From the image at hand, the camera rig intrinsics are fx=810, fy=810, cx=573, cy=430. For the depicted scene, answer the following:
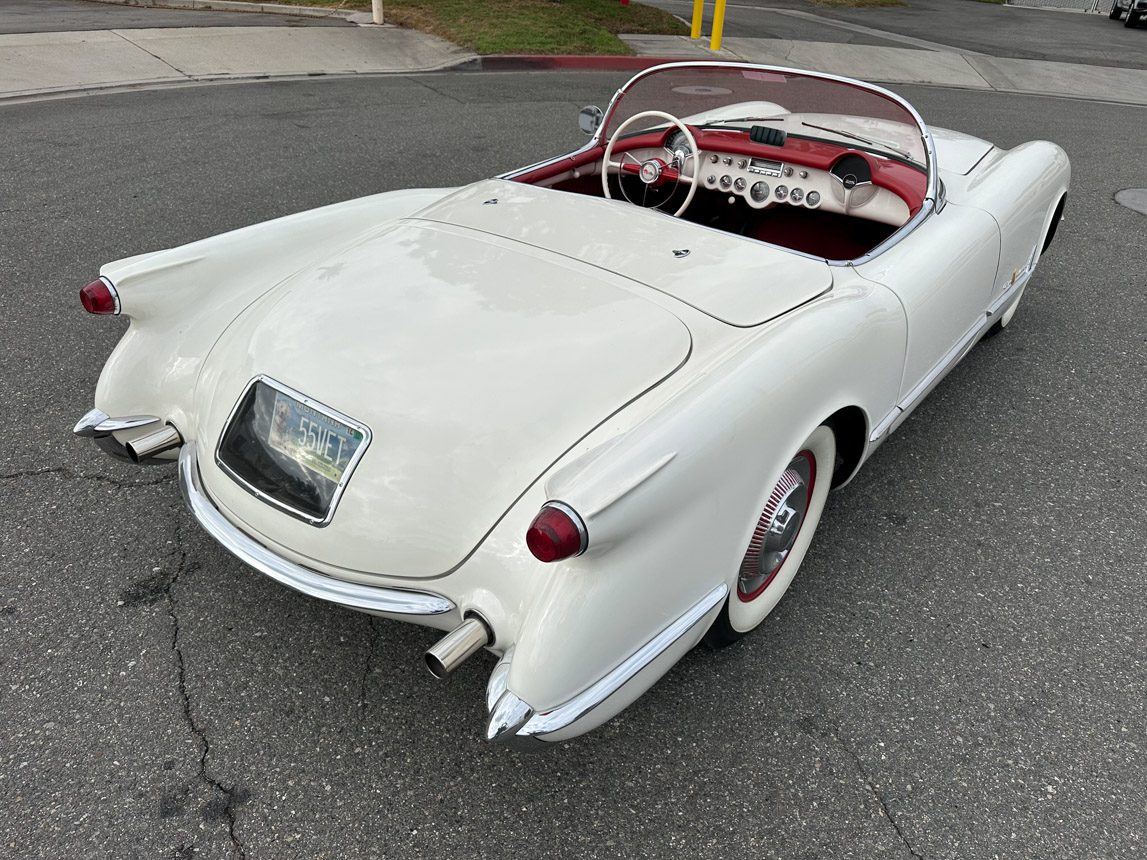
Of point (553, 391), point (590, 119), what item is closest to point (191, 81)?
point (590, 119)

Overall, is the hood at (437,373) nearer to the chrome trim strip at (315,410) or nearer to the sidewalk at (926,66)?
the chrome trim strip at (315,410)

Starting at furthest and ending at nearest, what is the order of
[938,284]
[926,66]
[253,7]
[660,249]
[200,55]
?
[253,7] < [926,66] < [200,55] < [938,284] < [660,249]

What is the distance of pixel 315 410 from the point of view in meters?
1.93

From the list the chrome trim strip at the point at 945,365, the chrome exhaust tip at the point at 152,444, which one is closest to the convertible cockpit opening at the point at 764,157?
the chrome trim strip at the point at 945,365

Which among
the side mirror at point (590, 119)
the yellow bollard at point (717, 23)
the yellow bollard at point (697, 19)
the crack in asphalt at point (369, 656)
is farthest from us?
the yellow bollard at point (697, 19)

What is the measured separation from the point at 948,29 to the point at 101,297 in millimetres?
16655

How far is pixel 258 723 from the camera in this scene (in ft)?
6.73

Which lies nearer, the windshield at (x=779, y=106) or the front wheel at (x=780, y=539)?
the front wheel at (x=780, y=539)

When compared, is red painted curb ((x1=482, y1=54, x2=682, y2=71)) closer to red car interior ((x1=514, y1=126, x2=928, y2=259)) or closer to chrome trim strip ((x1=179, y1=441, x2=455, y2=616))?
red car interior ((x1=514, y1=126, x2=928, y2=259))

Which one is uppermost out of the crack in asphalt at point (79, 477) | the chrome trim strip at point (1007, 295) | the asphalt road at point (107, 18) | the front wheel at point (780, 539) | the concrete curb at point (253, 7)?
the concrete curb at point (253, 7)

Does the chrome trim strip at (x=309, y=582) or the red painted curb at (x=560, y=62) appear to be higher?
the red painted curb at (x=560, y=62)

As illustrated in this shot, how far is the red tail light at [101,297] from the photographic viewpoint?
2.35 m

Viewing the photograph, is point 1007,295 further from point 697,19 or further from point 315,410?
point 697,19

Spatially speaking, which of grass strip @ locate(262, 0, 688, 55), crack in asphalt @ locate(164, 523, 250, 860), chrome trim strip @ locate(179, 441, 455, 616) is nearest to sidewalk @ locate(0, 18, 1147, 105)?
grass strip @ locate(262, 0, 688, 55)
